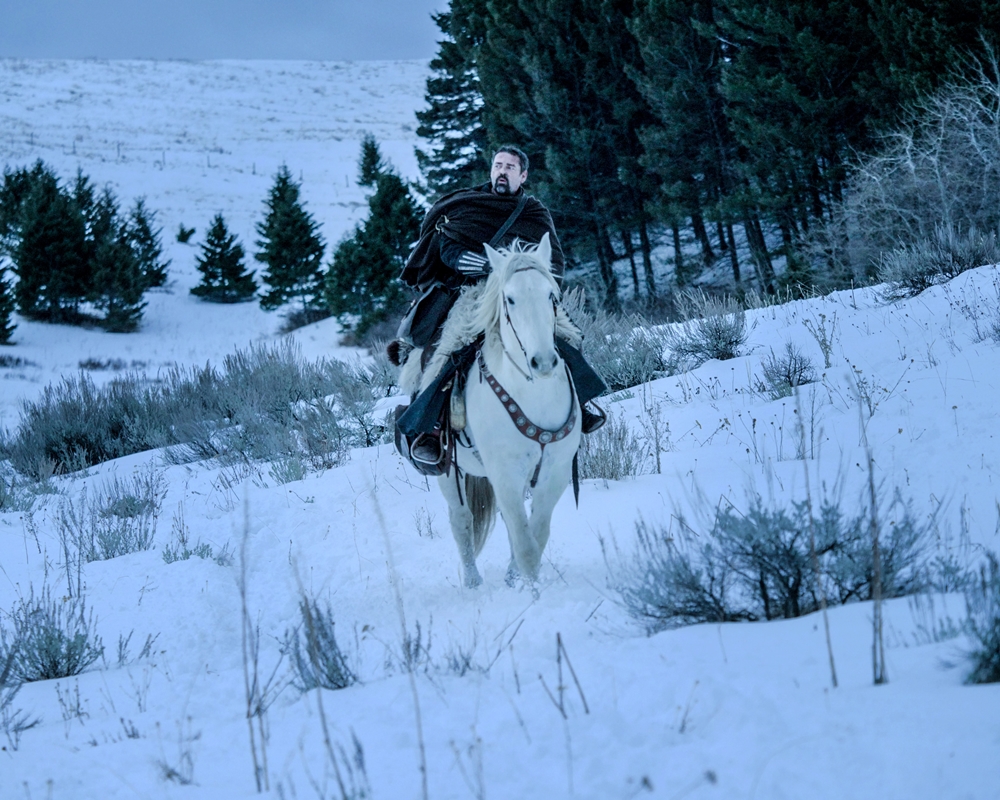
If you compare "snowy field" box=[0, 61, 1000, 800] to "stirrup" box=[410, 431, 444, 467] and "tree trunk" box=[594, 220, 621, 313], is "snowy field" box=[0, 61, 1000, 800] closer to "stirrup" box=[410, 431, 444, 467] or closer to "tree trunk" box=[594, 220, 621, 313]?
"stirrup" box=[410, 431, 444, 467]

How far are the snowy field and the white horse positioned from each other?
44 centimetres

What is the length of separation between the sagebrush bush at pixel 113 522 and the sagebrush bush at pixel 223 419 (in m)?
1.21

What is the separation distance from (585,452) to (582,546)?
2003 mm

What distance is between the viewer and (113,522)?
716cm

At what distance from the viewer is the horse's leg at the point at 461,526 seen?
189 inches

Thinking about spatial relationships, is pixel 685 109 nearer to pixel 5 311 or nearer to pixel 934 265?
pixel 934 265

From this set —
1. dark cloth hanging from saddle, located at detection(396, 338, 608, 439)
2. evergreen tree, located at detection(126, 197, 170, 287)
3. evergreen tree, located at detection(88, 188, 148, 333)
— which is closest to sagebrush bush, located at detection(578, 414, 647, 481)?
dark cloth hanging from saddle, located at detection(396, 338, 608, 439)

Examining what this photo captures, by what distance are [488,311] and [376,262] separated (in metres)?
25.7

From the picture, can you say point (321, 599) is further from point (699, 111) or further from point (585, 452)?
point (699, 111)

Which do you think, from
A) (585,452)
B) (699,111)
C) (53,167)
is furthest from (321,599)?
(53,167)

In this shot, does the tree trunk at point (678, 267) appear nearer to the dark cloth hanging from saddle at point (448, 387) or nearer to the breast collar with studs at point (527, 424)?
the dark cloth hanging from saddle at point (448, 387)

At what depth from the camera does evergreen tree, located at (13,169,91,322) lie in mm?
28812

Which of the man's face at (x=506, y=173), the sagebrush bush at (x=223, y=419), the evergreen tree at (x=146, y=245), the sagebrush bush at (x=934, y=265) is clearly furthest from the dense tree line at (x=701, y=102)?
the evergreen tree at (x=146, y=245)

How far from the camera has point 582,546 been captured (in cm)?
510
